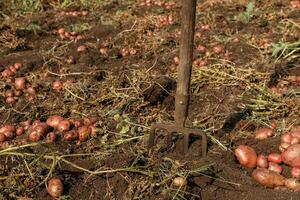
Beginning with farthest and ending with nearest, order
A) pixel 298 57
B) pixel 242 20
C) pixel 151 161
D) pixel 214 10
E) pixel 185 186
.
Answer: pixel 214 10
pixel 242 20
pixel 298 57
pixel 151 161
pixel 185 186

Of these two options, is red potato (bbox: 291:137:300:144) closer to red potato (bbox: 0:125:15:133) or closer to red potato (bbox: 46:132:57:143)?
red potato (bbox: 46:132:57:143)

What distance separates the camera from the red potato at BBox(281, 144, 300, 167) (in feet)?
9.36

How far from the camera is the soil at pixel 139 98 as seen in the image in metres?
2.74

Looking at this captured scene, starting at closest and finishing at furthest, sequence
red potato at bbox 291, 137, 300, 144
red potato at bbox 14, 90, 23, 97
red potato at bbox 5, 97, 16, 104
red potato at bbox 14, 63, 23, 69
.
A: red potato at bbox 291, 137, 300, 144
red potato at bbox 5, 97, 16, 104
red potato at bbox 14, 90, 23, 97
red potato at bbox 14, 63, 23, 69

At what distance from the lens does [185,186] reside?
8.69ft

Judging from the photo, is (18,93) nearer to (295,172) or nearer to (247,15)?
(295,172)

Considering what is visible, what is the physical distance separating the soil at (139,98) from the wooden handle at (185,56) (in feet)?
1.04

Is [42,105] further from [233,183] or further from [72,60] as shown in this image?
[233,183]

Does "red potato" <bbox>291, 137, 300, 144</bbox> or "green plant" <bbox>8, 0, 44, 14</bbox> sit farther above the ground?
"green plant" <bbox>8, 0, 44, 14</bbox>

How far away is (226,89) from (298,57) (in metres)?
0.93

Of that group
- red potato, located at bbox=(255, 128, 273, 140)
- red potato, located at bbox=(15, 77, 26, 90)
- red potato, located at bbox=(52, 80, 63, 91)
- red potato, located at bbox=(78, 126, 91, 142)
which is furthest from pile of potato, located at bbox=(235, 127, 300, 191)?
red potato, located at bbox=(15, 77, 26, 90)

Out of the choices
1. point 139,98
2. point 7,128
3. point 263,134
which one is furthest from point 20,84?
point 263,134

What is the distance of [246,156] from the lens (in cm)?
291

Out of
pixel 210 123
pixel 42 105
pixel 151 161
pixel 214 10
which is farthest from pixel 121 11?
pixel 151 161
